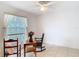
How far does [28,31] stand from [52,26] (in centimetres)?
39

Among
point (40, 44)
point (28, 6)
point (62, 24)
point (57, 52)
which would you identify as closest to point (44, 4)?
point (28, 6)

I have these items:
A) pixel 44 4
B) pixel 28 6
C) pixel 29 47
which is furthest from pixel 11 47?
pixel 44 4

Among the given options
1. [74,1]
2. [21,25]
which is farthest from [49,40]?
[74,1]

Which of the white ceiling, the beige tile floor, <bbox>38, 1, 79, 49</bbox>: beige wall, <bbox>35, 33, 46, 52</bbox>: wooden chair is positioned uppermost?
the white ceiling

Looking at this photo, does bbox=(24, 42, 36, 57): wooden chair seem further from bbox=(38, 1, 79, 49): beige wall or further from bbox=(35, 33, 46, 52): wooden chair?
bbox=(38, 1, 79, 49): beige wall

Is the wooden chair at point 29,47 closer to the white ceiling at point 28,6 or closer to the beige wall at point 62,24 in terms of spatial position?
the beige wall at point 62,24

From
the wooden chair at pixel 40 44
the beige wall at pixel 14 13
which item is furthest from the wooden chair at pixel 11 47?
the wooden chair at pixel 40 44

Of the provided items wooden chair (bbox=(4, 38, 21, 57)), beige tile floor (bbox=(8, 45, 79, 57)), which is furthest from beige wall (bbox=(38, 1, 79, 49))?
wooden chair (bbox=(4, 38, 21, 57))

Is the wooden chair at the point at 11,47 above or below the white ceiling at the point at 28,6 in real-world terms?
below

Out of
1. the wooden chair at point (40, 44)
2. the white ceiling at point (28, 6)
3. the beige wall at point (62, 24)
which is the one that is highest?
the white ceiling at point (28, 6)

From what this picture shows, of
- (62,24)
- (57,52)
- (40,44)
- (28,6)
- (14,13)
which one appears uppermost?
(28,6)

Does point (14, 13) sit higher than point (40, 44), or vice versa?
point (14, 13)

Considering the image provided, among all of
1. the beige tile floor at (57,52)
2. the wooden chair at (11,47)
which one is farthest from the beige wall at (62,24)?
the wooden chair at (11,47)

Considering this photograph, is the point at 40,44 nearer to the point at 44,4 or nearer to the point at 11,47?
the point at 11,47
